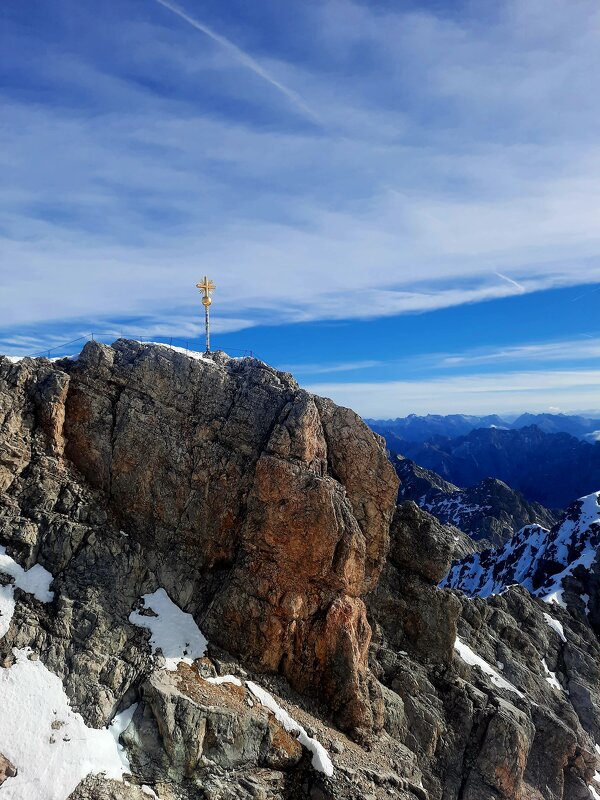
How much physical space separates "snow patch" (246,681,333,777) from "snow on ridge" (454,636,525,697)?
2288 centimetres

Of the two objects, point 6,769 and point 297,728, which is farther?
point 297,728

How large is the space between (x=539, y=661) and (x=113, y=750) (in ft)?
172

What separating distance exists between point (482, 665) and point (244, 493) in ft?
105

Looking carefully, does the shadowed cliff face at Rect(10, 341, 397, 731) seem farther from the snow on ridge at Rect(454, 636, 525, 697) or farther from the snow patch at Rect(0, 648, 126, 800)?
the snow on ridge at Rect(454, 636, 525, 697)

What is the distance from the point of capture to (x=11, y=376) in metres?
40.2

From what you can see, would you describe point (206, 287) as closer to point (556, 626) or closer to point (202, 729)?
point (202, 729)

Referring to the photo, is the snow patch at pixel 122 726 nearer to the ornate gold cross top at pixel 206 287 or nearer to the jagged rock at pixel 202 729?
the jagged rock at pixel 202 729

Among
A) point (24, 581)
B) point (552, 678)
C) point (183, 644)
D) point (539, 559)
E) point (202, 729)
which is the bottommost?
point (539, 559)

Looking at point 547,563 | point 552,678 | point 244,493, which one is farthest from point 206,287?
point 547,563

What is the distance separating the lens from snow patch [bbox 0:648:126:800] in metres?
27.0

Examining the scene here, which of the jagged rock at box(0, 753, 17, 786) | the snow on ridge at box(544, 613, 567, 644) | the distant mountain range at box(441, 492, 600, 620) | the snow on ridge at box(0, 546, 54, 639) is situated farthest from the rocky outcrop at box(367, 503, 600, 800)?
the distant mountain range at box(441, 492, 600, 620)

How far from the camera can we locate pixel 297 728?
112ft

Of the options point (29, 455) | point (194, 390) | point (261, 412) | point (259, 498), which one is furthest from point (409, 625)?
point (29, 455)

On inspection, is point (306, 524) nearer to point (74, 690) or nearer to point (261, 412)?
point (261, 412)
